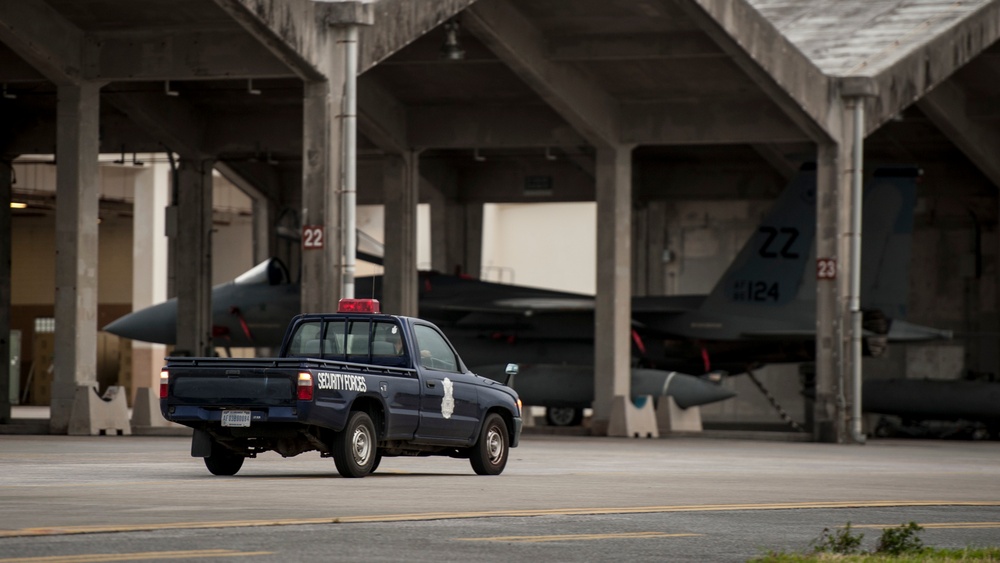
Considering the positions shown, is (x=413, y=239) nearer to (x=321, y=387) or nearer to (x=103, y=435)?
(x=103, y=435)

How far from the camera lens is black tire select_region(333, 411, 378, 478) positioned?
15148mm

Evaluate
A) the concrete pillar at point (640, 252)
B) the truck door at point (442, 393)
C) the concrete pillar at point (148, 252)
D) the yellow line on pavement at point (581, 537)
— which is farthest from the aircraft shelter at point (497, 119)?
the yellow line on pavement at point (581, 537)

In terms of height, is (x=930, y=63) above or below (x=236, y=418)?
above

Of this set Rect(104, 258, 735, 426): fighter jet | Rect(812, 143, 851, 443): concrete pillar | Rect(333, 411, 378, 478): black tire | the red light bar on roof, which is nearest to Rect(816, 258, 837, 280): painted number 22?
Rect(812, 143, 851, 443): concrete pillar

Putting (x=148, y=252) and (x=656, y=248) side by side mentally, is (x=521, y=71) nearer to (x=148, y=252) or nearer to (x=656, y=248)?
(x=656, y=248)

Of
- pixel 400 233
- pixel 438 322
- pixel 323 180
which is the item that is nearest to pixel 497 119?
pixel 400 233

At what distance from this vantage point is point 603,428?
1367 inches

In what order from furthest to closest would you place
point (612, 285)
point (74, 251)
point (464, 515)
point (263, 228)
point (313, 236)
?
1. point (263, 228)
2. point (612, 285)
3. point (74, 251)
4. point (313, 236)
5. point (464, 515)

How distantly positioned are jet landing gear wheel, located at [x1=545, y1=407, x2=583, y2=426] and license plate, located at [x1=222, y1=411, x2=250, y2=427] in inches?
1038

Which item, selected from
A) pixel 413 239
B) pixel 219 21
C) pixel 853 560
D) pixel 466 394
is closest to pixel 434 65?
pixel 413 239

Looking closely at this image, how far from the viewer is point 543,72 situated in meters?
31.7

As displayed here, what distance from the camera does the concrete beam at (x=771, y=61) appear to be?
2958 centimetres

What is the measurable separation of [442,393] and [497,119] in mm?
20859

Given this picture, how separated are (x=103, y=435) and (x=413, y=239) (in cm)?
1205
